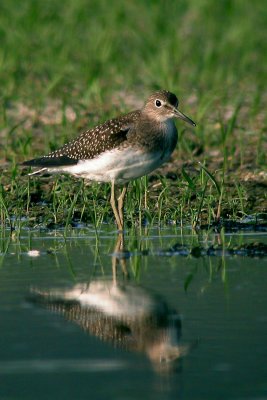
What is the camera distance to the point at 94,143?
10.2m

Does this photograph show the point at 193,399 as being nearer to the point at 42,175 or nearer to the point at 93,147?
the point at 93,147

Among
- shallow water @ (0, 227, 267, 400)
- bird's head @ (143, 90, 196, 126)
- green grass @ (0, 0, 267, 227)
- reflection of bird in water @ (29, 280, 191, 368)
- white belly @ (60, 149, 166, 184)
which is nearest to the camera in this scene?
shallow water @ (0, 227, 267, 400)

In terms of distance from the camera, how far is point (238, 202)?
1032 centimetres

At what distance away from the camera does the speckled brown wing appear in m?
10.1

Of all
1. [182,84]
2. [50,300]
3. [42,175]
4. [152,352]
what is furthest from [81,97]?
Answer: [152,352]

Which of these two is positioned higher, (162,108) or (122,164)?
(162,108)

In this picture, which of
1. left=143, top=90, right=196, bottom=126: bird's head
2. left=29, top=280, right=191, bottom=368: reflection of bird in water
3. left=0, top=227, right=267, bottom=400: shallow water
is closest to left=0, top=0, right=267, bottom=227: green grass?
left=143, top=90, right=196, bottom=126: bird's head

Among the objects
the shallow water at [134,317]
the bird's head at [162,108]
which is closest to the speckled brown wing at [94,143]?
the bird's head at [162,108]

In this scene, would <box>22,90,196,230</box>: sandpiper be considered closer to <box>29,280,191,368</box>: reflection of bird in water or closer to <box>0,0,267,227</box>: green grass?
<box>0,0,267,227</box>: green grass

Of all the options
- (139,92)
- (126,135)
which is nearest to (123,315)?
(126,135)

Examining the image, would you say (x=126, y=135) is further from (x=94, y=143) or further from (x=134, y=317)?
(x=134, y=317)

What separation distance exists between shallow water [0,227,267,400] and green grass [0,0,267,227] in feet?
2.74

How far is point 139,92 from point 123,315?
27.8ft

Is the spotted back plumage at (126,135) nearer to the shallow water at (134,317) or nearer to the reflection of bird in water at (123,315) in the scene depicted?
the shallow water at (134,317)
